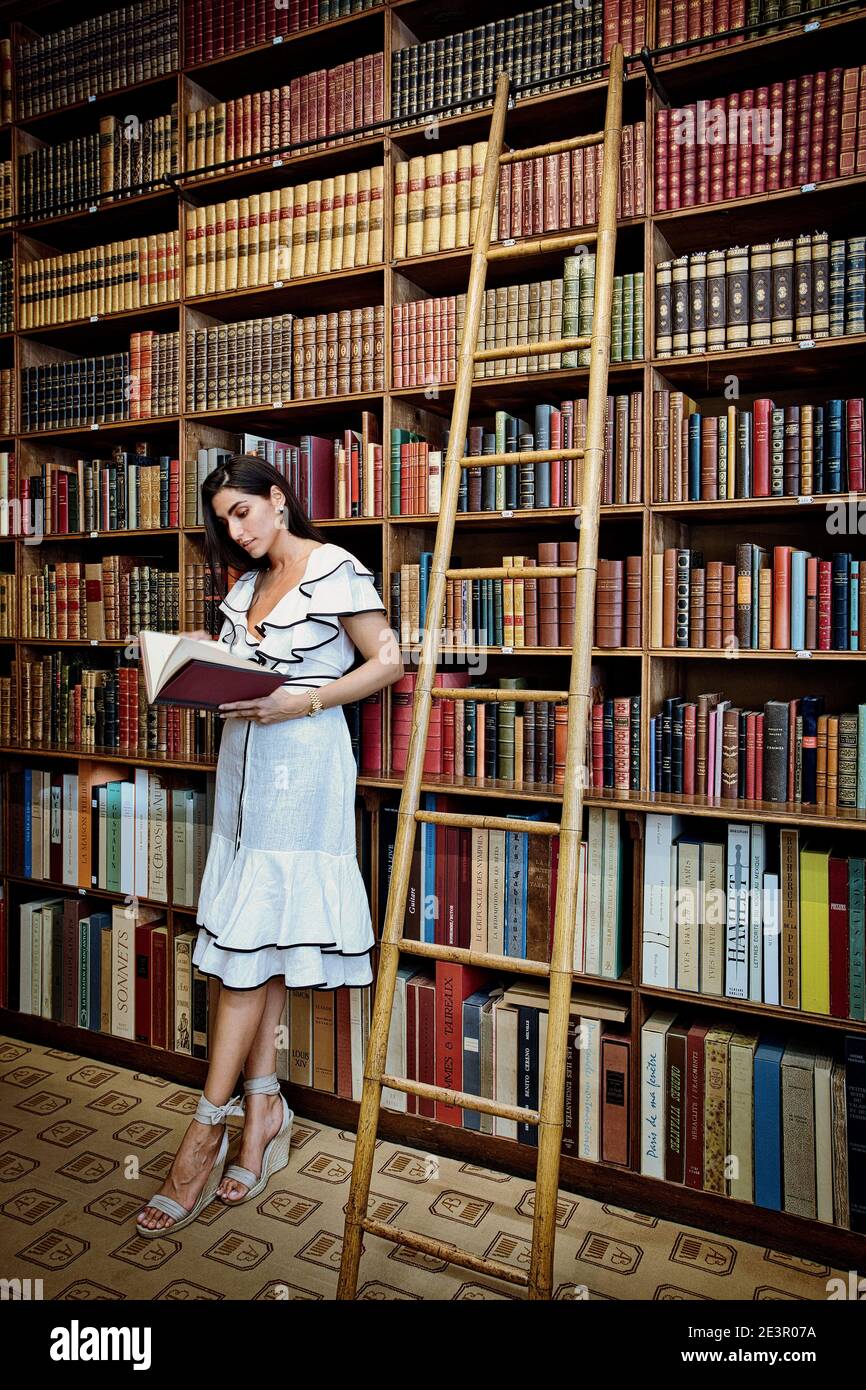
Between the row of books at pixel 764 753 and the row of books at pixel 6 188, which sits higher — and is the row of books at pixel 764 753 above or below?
below

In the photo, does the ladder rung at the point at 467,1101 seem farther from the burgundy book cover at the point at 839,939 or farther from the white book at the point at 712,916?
the burgundy book cover at the point at 839,939

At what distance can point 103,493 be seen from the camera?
2.78m

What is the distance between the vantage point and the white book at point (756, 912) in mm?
1898

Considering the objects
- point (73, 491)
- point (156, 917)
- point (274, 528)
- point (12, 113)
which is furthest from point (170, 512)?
point (12, 113)

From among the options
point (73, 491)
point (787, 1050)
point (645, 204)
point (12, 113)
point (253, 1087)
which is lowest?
point (253, 1087)

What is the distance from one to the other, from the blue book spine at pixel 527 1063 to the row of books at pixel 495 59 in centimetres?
205

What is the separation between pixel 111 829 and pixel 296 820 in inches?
37.9

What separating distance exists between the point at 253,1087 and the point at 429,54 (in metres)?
2.50

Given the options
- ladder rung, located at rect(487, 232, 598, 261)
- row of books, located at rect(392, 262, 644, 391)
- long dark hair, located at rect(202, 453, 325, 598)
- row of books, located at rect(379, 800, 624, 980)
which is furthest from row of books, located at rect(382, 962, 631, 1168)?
ladder rung, located at rect(487, 232, 598, 261)

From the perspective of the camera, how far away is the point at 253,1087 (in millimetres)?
2150

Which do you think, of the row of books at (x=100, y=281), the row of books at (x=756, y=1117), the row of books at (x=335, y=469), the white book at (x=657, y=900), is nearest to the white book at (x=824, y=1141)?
the row of books at (x=756, y=1117)

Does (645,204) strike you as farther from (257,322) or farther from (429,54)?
(257,322)

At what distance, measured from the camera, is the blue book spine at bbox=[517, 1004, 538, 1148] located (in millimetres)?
2123

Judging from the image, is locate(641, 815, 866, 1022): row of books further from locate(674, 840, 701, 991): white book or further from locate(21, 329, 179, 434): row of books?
locate(21, 329, 179, 434): row of books
